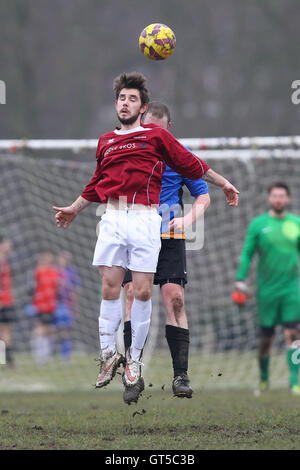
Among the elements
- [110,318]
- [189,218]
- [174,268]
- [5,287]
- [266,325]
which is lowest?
[266,325]

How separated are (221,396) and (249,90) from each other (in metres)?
17.3

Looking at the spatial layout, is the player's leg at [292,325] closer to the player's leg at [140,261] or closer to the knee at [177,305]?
the knee at [177,305]

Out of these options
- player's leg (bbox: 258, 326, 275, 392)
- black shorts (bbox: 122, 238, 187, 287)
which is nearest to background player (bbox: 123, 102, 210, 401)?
black shorts (bbox: 122, 238, 187, 287)

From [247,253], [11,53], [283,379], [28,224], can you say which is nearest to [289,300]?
[247,253]

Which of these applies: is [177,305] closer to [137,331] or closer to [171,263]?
[171,263]

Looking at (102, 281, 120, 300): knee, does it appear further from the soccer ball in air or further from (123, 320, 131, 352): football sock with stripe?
the soccer ball in air

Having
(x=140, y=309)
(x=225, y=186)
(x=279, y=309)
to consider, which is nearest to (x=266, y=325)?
(x=279, y=309)

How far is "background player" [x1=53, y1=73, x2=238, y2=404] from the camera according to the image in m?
5.99

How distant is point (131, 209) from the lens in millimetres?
6008

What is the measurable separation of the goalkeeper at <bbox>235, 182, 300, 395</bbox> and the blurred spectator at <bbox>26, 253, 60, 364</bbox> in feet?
17.9

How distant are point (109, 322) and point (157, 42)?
2.09 metres

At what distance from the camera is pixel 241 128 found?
82.5ft

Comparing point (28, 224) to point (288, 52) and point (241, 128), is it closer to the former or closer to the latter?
point (241, 128)

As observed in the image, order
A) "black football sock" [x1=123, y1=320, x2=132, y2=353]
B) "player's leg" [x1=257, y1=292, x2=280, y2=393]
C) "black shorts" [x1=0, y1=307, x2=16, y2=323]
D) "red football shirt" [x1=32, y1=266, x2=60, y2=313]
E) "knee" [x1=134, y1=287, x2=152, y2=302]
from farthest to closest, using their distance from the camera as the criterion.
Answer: "red football shirt" [x1=32, y1=266, x2=60, y2=313] → "black shorts" [x1=0, y1=307, x2=16, y2=323] → "player's leg" [x1=257, y1=292, x2=280, y2=393] → "black football sock" [x1=123, y1=320, x2=132, y2=353] → "knee" [x1=134, y1=287, x2=152, y2=302]
